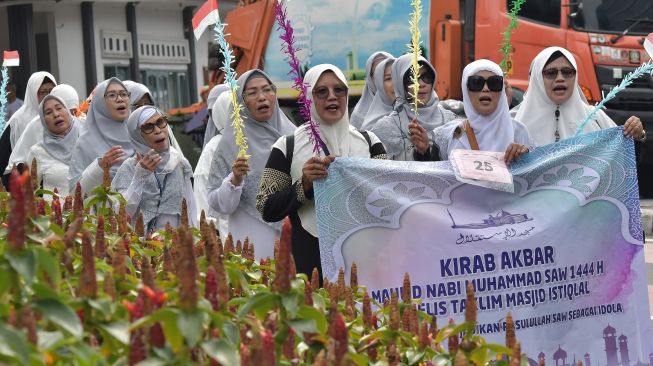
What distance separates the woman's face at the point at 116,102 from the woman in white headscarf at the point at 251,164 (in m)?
0.96

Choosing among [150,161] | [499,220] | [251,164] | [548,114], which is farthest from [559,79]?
[150,161]

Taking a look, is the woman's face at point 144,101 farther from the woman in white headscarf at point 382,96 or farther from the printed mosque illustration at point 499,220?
the printed mosque illustration at point 499,220

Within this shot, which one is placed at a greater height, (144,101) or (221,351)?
(144,101)

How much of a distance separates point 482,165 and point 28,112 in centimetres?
597

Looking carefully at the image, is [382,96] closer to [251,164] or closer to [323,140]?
[251,164]

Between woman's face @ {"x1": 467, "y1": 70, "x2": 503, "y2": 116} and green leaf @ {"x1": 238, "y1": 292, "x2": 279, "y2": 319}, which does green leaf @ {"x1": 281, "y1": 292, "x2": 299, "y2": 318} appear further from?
woman's face @ {"x1": 467, "y1": 70, "x2": 503, "y2": 116}

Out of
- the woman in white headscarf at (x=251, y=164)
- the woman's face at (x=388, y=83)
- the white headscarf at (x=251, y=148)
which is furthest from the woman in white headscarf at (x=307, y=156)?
the woman's face at (x=388, y=83)

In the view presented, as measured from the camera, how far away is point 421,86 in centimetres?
729

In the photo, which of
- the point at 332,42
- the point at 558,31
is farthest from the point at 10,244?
the point at 332,42

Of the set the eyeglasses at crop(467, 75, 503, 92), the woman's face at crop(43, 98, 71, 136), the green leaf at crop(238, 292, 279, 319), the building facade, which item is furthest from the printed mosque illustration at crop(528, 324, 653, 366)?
the building facade

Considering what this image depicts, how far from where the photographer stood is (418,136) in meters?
5.78

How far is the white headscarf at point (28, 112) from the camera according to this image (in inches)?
406

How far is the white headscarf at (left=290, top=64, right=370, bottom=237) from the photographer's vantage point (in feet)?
18.3

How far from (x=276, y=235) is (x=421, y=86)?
4.30 feet
